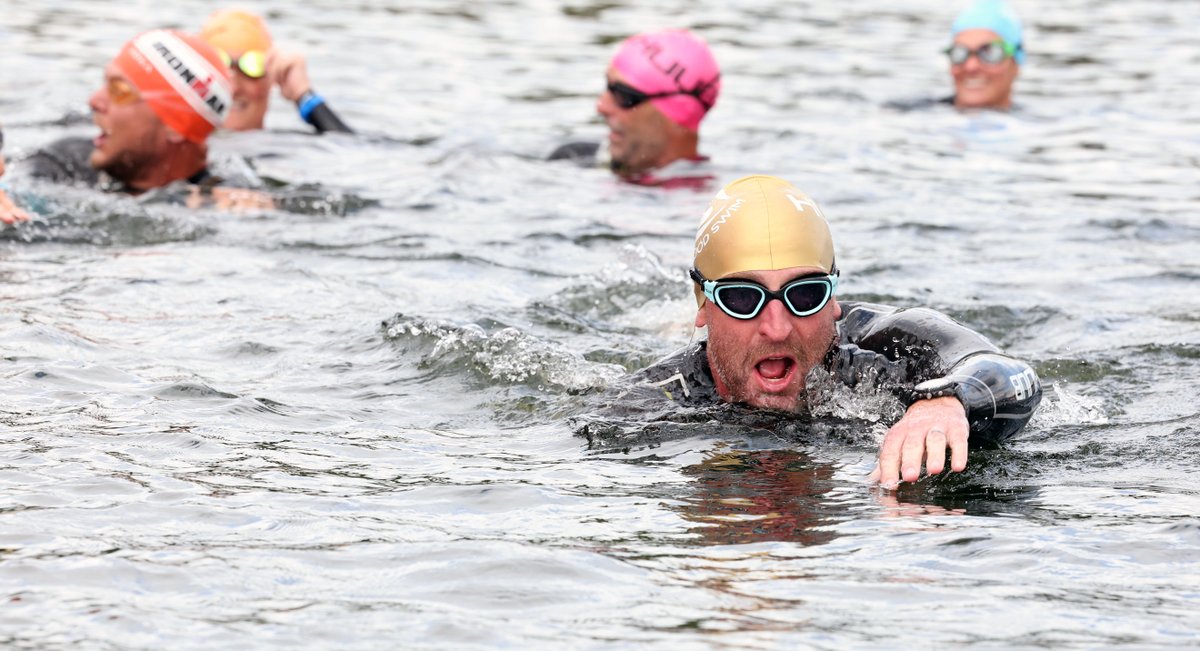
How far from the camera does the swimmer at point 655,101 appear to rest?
12.5m

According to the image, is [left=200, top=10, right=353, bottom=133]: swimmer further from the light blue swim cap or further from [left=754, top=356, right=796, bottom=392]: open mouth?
[left=754, top=356, right=796, bottom=392]: open mouth

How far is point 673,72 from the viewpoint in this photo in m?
12.5

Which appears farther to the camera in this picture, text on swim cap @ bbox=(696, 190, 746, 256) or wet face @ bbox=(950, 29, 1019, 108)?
wet face @ bbox=(950, 29, 1019, 108)

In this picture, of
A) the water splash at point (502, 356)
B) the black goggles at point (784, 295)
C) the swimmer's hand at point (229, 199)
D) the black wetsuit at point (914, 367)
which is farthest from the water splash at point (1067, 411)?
the swimmer's hand at point (229, 199)

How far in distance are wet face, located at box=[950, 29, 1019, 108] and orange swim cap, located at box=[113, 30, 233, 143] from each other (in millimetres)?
7326

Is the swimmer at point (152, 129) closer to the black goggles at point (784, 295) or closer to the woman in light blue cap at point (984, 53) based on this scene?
the black goggles at point (784, 295)

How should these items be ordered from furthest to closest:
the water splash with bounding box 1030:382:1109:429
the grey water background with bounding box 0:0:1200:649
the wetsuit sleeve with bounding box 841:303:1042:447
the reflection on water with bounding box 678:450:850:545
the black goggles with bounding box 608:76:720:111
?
the black goggles with bounding box 608:76:720:111
the water splash with bounding box 1030:382:1109:429
the wetsuit sleeve with bounding box 841:303:1042:447
the reflection on water with bounding box 678:450:850:545
the grey water background with bounding box 0:0:1200:649

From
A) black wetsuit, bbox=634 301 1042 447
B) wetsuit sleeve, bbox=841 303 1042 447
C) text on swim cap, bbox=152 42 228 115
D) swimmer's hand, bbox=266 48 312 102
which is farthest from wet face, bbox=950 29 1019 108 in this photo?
wetsuit sleeve, bbox=841 303 1042 447

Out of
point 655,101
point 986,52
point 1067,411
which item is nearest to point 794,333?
point 1067,411

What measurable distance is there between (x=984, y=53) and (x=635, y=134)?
453 cm

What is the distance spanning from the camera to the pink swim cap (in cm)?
1248

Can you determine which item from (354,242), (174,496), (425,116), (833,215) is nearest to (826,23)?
(425,116)

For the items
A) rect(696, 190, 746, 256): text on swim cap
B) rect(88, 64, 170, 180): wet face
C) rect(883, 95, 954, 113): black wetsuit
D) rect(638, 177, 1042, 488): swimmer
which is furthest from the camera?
rect(883, 95, 954, 113): black wetsuit

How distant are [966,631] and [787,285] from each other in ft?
6.38
